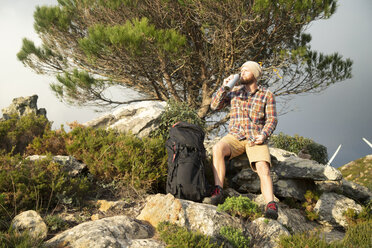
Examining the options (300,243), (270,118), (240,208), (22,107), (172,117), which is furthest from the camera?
(22,107)

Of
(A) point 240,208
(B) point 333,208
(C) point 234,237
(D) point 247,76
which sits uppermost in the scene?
(D) point 247,76

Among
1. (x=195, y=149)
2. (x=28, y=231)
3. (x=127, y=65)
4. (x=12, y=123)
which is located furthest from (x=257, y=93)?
(x=127, y=65)

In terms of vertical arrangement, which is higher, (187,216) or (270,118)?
(270,118)

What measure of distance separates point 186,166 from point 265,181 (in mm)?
1111

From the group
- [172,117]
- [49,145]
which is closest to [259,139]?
[172,117]

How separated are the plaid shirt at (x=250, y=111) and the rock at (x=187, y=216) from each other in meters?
1.41

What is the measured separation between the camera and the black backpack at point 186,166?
3.78m

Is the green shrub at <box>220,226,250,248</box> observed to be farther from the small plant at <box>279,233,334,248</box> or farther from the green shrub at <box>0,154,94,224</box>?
the green shrub at <box>0,154,94,224</box>

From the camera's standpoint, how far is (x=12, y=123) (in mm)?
5449

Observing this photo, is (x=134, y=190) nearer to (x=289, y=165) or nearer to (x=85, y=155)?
(x=85, y=155)

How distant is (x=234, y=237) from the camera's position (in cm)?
296

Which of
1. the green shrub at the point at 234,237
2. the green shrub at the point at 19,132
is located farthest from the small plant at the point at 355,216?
the green shrub at the point at 19,132

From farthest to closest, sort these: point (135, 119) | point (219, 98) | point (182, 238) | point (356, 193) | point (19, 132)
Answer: point (356, 193) → point (135, 119) → point (19, 132) → point (219, 98) → point (182, 238)

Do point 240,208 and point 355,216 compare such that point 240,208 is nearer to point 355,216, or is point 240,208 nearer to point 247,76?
point 247,76
